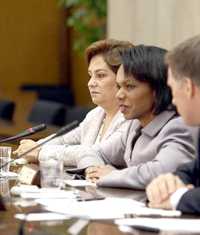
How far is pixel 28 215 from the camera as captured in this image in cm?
288

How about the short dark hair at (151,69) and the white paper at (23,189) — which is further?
the short dark hair at (151,69)

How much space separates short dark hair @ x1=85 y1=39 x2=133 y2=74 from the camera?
436cm

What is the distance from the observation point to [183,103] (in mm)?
2963

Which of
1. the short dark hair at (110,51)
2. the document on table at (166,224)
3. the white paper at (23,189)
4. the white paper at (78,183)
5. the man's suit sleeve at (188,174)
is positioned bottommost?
the white paper at (78,183)

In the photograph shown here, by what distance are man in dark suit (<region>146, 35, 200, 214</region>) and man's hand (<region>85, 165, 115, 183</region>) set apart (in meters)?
0.67

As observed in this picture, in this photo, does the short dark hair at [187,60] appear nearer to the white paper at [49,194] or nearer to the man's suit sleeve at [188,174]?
the man's suit sleeve at [188,174]

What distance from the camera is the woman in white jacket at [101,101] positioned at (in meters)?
4.38

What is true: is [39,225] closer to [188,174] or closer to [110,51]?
[188,174]

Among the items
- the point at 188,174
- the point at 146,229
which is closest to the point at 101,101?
the point at 188,174

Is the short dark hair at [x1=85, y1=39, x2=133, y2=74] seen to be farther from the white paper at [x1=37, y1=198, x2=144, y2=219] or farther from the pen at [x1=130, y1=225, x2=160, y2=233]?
the pen at [x1=130, y1=225, x2=160, y2=233]

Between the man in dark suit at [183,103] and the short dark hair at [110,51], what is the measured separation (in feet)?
4.31

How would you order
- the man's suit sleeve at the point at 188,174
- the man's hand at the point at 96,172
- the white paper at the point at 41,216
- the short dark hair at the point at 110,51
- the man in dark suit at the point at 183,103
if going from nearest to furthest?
the white paper at the point at 41,216, the man in dark suit at the point at 183,103, the man's suit sleeve at the point at 188,174, the man's hand at the point at 96,172, the short dark hair at the point at 110,51

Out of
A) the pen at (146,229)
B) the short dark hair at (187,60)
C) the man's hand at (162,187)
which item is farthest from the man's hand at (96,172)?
the pen at (146,229)

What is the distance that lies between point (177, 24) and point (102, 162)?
4.47 m
